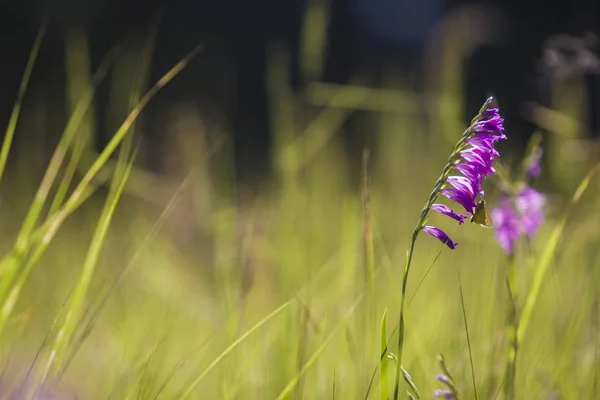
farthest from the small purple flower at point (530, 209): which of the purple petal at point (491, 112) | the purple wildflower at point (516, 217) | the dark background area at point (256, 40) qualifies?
the dark background area at point (256, 40)

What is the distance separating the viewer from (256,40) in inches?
276

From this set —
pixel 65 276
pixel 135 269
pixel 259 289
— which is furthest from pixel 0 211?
pixel 259 289

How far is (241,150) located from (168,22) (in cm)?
190

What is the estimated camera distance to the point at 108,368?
6.38ft

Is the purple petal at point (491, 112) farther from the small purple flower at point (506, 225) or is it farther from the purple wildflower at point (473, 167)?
the small purple flower at point (506, 225)

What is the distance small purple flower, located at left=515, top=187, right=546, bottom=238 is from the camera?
1.30m

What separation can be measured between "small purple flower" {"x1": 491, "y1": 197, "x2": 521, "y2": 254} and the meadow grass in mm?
57

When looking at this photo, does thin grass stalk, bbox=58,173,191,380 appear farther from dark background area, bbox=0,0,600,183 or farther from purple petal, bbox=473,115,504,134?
dark background area, bbox=0,0,600,183

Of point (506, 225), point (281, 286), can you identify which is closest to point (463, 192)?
point (506, 225)

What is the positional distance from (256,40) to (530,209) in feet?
19.1

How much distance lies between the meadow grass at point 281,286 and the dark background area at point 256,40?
6.82 ft

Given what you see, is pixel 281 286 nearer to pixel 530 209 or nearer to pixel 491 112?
pixel 530 209

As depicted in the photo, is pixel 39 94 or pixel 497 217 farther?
pixel 39 94

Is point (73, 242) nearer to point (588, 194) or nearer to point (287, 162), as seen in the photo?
point (287, 162)
